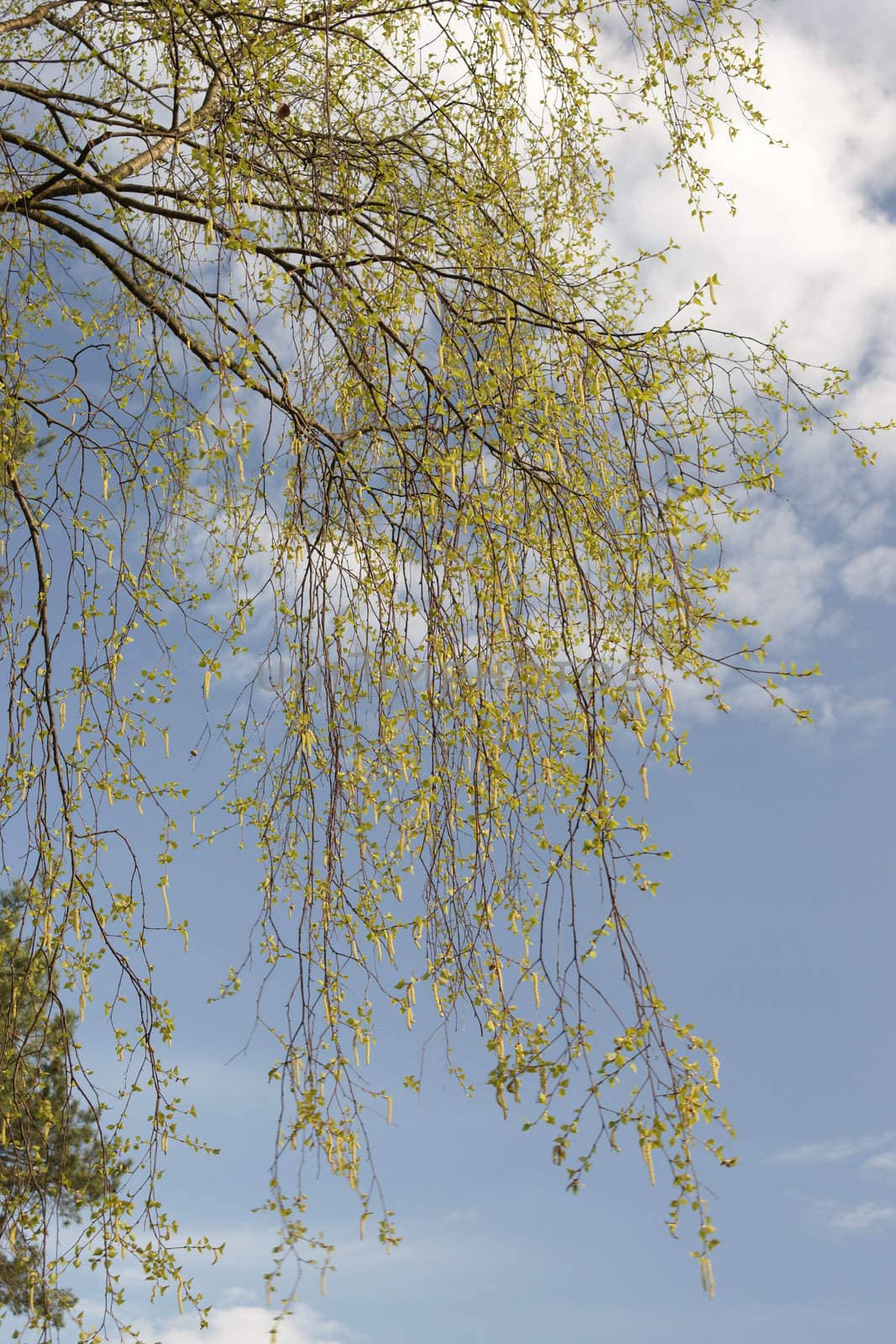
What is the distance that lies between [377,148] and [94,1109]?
3525 millimetres

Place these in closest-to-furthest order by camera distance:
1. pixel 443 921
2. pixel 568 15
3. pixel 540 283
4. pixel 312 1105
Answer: pixel 312 1105 < pixel 443 921 < pixel 540 283 < pixel 568 15

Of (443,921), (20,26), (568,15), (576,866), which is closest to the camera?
(576,866)

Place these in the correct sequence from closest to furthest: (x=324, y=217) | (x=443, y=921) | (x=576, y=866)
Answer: (x=576, y=866)
(x=443, y=921)
(x=324, y=217)

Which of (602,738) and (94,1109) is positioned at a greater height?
(602,738)

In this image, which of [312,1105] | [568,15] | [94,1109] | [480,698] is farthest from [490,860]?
[568,15]

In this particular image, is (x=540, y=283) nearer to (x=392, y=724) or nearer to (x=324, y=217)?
(x=324, y=217)

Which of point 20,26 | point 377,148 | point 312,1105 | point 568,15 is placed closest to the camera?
point 312,1105

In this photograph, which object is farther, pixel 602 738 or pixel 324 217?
pixel 324 217

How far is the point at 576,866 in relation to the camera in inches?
107

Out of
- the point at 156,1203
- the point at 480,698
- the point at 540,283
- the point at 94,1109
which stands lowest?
the point at 156,1203

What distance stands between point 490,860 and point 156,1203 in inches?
60.5

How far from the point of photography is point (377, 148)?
4594 millimetres

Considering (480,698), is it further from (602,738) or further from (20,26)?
(20,26)

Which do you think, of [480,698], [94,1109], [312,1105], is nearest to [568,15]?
[480,698]
